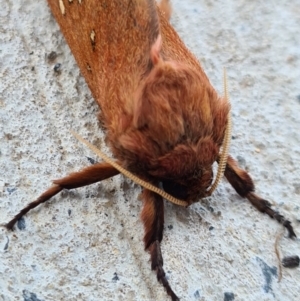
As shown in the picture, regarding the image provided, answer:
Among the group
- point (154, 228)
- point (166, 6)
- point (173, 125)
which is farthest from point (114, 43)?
point (166, 6)

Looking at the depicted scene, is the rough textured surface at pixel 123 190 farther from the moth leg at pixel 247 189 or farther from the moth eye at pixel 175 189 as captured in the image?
the moth eye at pixel 175 189

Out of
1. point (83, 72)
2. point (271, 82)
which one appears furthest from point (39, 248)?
point (271, 82)

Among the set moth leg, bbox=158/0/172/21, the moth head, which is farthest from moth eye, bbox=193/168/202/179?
moth leg, bbox=158/0/172/21

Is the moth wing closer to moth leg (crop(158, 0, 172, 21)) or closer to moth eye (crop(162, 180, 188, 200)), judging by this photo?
moth eye (crop(162, 180, 188, 200))

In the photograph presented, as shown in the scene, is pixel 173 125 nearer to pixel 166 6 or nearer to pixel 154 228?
pixel 154 228

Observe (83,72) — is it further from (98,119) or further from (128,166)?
(128,166)
